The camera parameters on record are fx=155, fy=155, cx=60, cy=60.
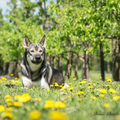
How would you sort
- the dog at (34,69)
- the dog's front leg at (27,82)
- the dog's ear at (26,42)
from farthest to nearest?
1. the dog's ear at (26,42)
2. the dog's front leg at (27,82)
3. the dog at (34,69)

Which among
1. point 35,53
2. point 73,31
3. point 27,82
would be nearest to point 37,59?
point 35,53

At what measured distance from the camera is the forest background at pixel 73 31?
10539 millimetres

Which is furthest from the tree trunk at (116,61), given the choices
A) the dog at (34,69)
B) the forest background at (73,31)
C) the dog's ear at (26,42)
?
the dog's ear at (26,42)

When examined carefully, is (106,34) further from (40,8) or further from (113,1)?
(40,8)

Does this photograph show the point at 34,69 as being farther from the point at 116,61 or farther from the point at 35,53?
the point at 116,61

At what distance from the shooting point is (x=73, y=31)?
11930 mm

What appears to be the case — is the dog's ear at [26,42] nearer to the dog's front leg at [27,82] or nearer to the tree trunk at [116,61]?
the dog's front leg at [27,82]

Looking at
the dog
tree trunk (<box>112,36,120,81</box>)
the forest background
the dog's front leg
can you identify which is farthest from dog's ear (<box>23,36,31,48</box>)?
tree trunk (<box>112,36,120,81</box>)

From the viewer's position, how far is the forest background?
10.5m

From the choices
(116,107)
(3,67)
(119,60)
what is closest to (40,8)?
(119,60)

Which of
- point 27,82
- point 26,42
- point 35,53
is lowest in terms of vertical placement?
point 27,82

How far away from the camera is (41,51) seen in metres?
5.77

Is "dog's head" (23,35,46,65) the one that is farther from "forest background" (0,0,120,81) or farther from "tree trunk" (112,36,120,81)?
"tree trunk" (112,36,120,81)

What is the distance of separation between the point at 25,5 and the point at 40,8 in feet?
15.5
